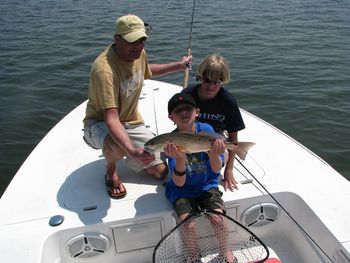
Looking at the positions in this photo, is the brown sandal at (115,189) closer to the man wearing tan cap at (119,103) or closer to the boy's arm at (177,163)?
the man wearing tan cap at (119,103)

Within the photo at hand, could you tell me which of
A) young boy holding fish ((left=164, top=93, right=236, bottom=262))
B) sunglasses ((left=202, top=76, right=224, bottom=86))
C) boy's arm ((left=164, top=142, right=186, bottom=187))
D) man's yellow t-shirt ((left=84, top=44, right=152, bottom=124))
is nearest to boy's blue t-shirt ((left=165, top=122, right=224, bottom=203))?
young boy holding fish ((left=164, top=93, right=236, bottom=262))

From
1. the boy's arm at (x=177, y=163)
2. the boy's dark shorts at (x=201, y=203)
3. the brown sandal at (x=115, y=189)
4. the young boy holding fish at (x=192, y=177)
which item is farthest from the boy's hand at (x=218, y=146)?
the brown sandal at (x=115, y=189)

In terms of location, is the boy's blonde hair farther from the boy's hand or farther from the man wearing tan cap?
the boy's hand

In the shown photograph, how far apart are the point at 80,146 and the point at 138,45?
1.47 meters

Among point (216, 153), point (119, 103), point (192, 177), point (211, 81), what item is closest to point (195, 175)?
point (192, 177)

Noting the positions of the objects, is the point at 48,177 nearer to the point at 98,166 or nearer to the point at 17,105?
the point at 98,166

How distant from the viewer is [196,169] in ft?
10.1

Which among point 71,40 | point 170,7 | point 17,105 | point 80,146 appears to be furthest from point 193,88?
point 170,7

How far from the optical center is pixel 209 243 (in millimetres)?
3018

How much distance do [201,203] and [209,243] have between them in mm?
310

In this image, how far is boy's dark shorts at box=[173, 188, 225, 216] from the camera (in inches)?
117

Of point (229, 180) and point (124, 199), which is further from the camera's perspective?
point (229, 180)

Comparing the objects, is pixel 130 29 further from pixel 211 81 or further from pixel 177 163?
pixel 177 163

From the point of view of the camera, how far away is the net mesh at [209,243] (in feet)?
9.27
